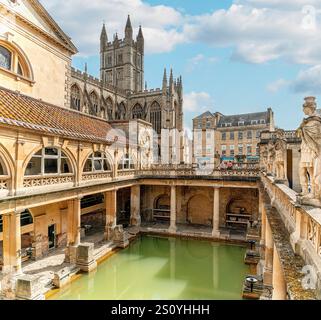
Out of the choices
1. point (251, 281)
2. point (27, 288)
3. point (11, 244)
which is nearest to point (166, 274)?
Answer: point (251, 281)

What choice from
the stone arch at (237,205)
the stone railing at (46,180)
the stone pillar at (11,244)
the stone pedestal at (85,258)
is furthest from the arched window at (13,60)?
the stone arch at (237,205)

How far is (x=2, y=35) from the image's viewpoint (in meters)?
15.8

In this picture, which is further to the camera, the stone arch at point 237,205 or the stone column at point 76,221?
the stone arch at point 237,205

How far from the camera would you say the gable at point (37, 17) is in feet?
54.5

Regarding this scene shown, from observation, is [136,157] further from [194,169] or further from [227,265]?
[227,265]

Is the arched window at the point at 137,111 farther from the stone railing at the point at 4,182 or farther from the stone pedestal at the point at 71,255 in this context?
the stone railing at the point at 4,182

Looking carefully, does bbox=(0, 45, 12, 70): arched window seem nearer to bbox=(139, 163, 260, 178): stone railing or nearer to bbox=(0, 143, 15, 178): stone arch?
bbox=(0, 143, 15, 178): stone arch

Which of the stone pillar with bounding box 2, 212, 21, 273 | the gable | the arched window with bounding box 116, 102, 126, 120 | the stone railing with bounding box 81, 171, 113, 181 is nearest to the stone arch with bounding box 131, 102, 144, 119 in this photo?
the arched window with bounding box 116, 102, 126, 120

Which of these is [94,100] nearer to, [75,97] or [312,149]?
[75,97]

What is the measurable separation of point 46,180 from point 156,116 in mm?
45886

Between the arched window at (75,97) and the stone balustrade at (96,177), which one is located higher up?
the arched window at (75,97)

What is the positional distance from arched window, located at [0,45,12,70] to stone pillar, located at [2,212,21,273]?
443 inches

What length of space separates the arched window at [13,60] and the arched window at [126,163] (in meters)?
9.62

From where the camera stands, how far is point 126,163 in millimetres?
22562
